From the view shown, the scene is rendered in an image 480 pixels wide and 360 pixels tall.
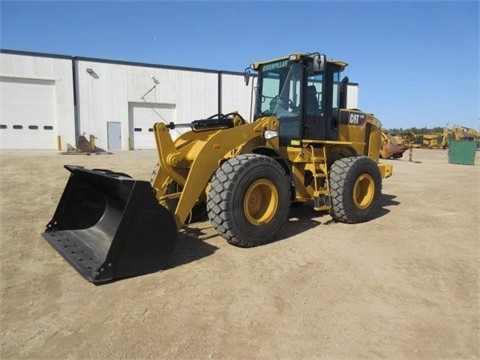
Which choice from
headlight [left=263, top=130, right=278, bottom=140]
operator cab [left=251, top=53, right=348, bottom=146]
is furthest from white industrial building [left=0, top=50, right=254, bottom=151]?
headlight [left=263, top=130, right=278, bottom=140]

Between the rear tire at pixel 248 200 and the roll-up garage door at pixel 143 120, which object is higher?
the roll-up garage door at pixel 143 120

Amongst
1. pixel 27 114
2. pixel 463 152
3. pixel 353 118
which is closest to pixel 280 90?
pixel 353 118

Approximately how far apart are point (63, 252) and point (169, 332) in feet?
6.54

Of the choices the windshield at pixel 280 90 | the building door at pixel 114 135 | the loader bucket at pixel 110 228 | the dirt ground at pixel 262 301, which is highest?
the windshield at pixel 280 90

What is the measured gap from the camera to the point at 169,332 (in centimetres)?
295

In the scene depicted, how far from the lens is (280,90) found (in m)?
6.50

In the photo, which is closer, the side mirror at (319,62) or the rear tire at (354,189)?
the side mirror at (319,62)

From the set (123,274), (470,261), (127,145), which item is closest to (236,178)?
(123,274)

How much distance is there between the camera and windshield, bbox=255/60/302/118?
6.24 meters

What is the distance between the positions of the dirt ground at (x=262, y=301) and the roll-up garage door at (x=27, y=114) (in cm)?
1723

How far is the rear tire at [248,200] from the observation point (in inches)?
183

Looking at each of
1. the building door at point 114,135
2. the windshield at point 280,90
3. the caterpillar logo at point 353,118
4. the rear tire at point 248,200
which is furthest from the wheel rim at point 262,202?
the building door at point 114,135

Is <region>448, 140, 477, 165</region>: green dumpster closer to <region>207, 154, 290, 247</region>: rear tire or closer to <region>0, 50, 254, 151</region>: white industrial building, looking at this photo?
<region>0, 50, 254, 151</region>: white industrial building

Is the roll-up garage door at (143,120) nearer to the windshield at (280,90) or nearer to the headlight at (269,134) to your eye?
the windshield at (280,90)
